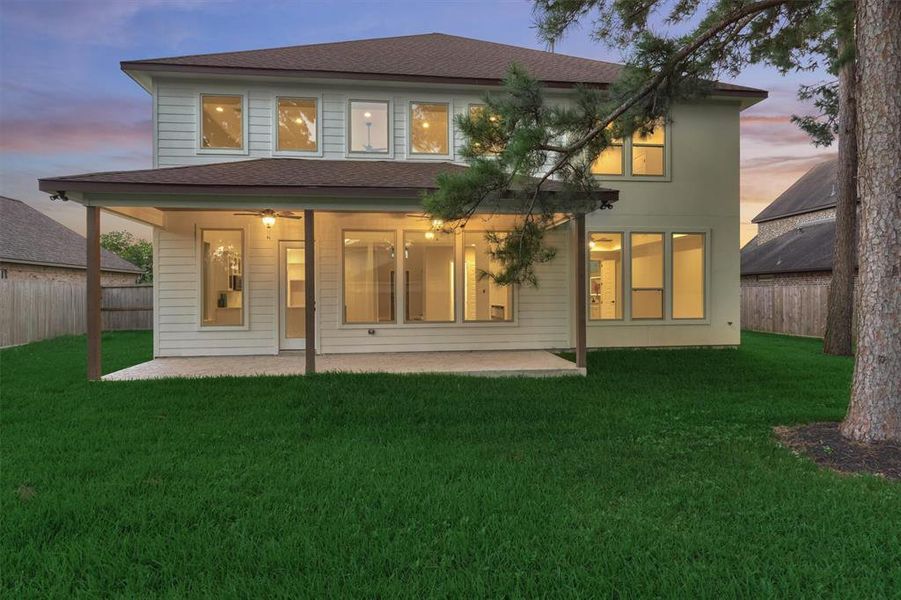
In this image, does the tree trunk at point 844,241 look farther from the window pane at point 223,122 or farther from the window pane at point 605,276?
the window pane at point 223,122

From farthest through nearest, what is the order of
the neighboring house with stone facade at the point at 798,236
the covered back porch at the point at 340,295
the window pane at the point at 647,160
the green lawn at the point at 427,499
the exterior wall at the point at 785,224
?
the exterior wall at the point at 785,224 < the neighboring house with stone facade at the point at 798,236 < the window pane at the point at 647,160 < the covered back porch at the point at 340,295 < the green lawn at the point at 427,499

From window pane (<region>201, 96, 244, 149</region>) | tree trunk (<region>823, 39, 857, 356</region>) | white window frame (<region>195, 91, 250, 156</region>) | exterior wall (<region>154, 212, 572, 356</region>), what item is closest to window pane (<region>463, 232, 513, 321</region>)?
exterior wall (<region>154, 212, 572, 356</region>)

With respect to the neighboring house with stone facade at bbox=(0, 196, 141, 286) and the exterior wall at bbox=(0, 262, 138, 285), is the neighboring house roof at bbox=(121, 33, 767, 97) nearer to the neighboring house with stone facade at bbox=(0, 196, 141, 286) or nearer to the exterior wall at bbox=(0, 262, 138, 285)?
the exterior wall at bbox=(0, 262, 138, 285)

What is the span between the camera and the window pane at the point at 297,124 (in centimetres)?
966

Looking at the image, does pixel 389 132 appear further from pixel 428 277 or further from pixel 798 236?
pixel 798 236

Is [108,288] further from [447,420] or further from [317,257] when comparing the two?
[447,420]

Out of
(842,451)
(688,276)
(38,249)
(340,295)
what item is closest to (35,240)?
(38,249)

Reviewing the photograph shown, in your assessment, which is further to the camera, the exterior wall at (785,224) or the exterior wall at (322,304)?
the exterior wall at (785,224)

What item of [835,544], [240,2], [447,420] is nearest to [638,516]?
[835,544]

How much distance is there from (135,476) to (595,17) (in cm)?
693

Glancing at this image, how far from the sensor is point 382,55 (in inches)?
429

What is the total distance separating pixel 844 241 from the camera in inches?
410

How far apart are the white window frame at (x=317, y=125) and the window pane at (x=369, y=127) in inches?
24.1

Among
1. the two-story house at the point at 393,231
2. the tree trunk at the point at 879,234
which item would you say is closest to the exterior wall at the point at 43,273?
the two-story house at the point at 393,231
